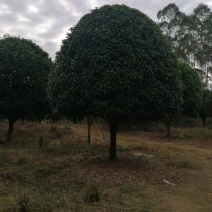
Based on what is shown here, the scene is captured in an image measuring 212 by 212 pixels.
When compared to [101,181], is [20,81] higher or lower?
higher

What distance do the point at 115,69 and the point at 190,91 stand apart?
16517 mm

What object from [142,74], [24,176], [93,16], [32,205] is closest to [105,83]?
[142,74]

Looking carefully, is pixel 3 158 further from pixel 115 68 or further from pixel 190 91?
pixel 190 91

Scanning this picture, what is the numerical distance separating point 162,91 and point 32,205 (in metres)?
6.06

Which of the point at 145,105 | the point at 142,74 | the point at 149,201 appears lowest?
the point at 149,201

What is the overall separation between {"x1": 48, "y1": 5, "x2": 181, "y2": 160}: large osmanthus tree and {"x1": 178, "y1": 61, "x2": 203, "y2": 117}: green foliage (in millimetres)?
13978

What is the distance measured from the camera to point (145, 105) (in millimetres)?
11172

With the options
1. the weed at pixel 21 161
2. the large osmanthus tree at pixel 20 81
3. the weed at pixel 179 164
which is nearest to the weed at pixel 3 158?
the weed at pixel 21 161

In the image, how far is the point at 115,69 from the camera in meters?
10.7

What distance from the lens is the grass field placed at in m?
7.62

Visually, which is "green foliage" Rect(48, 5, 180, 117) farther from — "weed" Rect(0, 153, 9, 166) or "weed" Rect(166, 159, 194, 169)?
"weed" Rect(0, 153, 9, 166)

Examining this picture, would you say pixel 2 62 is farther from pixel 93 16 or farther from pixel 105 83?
pixel 105 83

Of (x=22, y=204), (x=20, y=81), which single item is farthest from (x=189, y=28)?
(x=22, y=204)

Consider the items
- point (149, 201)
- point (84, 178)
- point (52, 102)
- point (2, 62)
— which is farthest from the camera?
point (2, 62)
